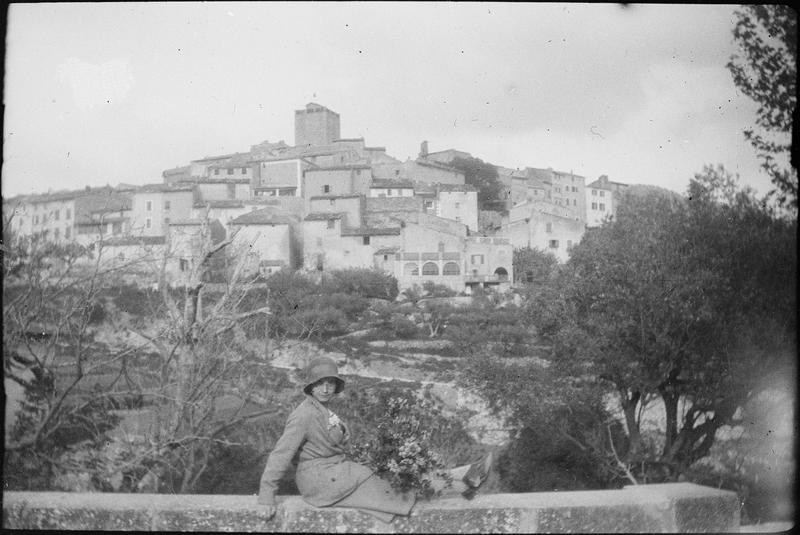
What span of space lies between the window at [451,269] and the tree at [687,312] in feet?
14.1

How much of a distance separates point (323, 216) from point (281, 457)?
28.2 feet

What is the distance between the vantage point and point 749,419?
614 cm

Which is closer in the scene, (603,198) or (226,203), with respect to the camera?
(603,198)

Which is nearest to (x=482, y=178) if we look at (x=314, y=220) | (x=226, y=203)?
(x=314, y=220)

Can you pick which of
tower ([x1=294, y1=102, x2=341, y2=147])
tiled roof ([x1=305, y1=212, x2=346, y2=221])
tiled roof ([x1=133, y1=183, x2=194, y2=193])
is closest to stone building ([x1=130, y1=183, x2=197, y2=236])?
tiled roof ([x1=133, y1=183, x2=194, y2=193])

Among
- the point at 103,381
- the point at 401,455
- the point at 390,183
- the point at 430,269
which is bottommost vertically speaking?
the point at 103,381

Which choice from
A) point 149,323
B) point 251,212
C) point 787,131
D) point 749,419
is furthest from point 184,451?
point 787,131

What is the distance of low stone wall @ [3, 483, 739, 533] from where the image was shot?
3.57 metres

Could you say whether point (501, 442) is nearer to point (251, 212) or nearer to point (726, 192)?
point (726, 192)

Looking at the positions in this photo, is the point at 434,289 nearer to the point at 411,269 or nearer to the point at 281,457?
the point at 411,269

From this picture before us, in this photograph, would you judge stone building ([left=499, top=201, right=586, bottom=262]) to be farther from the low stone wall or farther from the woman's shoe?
the woman's shoe

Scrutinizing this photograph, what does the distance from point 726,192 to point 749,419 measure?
7.98 feet

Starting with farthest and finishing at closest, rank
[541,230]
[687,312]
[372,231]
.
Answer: [541,230] < [372,231] < [687,312]

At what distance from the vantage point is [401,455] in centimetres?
365
